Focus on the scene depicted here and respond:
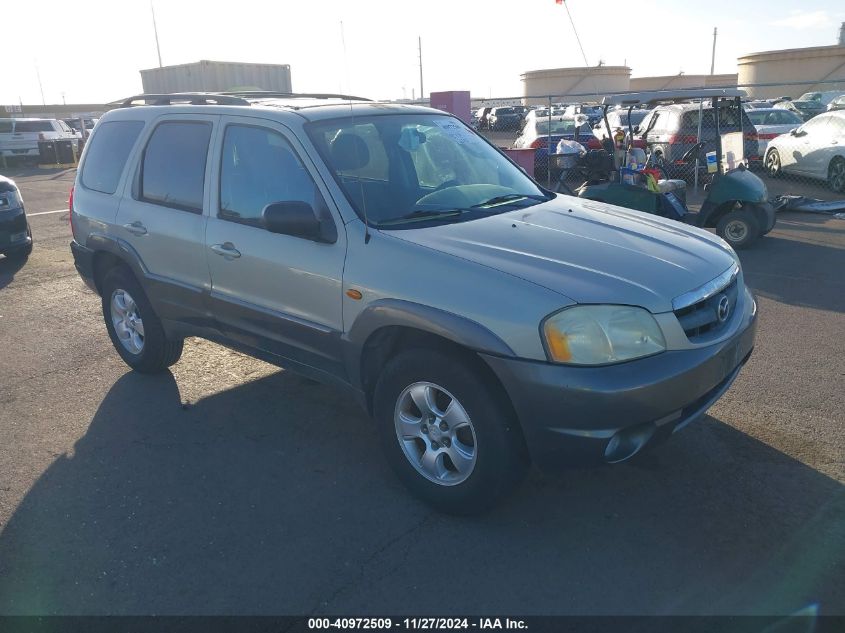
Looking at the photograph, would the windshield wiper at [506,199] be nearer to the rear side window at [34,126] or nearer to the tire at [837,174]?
the tire at [837,174]

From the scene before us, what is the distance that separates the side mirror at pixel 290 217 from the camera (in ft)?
11.3

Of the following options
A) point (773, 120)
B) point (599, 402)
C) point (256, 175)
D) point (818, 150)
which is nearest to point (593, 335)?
point (599, 402)

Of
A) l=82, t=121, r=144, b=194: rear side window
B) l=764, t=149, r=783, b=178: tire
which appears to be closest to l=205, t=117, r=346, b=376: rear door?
l=82, t=121, r=144, b=194: rear side window

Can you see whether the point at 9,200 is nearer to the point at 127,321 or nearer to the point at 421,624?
the point at 127,321

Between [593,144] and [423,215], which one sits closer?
[423,215]

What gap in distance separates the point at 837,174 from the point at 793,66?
4208 cm

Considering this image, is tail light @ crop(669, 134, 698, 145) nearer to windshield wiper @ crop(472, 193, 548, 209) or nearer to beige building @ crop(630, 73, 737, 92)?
windshield wiper @ crop(472, 193, 548, 209)

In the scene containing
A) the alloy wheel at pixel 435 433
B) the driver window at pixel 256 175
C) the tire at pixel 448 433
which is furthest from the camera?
the driver window at pixel 256 175

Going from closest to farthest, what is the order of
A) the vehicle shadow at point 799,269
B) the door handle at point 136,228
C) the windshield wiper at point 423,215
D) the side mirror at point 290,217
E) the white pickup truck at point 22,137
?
the side mirror at point 290,217, the windshield wiper at point 423,215, the door handle at point 136,228, the vehicle shadow at point 799,269, the white pickup truck at point 22,137

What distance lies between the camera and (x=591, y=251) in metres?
3.35

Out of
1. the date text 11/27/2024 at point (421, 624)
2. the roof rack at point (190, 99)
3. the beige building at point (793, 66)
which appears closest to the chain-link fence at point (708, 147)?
the roof rack at point (190, 99)

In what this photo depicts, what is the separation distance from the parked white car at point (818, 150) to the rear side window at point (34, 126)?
2522cm

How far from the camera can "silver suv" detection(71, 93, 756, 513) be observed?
116 inches

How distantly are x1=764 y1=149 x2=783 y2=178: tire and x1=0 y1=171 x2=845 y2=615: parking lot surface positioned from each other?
35.6ft
